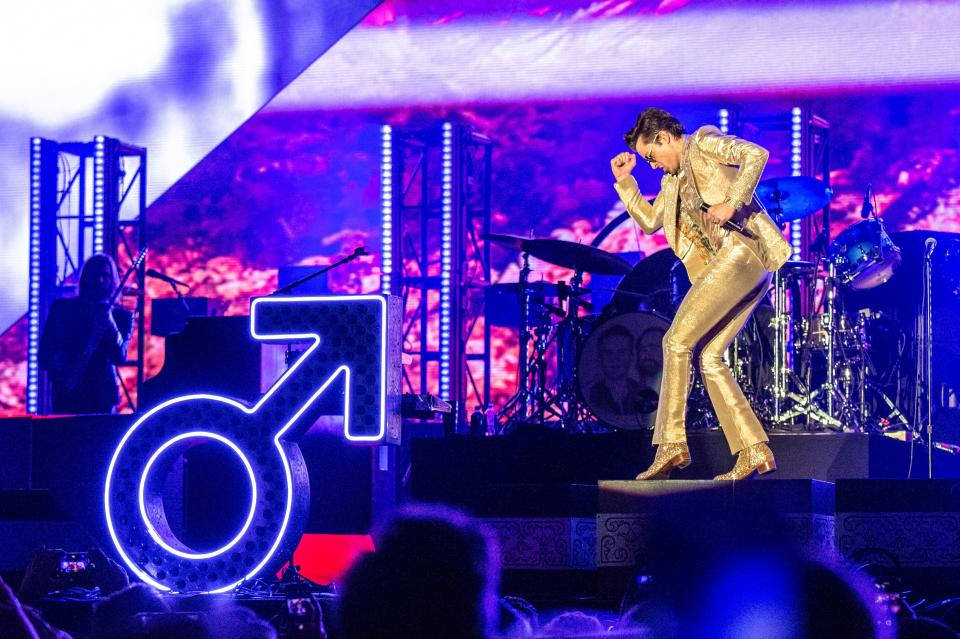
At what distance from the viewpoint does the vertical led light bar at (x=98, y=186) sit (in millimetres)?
11734

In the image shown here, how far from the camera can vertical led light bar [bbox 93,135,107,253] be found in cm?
1173

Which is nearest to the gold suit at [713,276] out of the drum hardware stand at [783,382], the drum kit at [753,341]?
the drum kit at [753,341]

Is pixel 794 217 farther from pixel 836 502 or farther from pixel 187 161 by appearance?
pixel 187 161

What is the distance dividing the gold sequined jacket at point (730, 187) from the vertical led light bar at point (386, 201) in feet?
20.0

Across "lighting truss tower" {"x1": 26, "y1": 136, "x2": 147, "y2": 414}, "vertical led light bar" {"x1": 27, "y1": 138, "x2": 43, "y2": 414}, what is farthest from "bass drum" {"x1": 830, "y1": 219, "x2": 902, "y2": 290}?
"vertical led light bar" {"x1": 27, "y1": 138, "x2": 43, "y2": 414}

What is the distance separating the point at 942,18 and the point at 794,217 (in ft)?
11.9

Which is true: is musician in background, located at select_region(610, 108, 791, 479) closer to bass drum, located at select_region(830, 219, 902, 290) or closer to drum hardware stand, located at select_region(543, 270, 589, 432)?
drum hardware stand, located at select_region(543, 270, 589, 432)

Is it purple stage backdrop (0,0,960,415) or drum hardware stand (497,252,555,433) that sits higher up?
purple stage backdrop (0,0,960,415)

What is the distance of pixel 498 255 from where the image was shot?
12938 millimetres

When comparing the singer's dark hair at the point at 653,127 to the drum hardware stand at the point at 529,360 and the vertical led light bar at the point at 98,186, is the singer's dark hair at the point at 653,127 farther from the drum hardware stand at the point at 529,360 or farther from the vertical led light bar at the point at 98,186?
the vertical led light bar at the point at 98,186

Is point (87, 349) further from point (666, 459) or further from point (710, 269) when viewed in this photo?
point (710, 269)

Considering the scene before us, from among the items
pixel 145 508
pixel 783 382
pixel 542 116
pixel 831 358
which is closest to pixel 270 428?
pixel 145 508

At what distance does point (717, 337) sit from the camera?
20.0 ft

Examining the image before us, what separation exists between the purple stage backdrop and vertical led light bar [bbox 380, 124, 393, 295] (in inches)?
36.7
